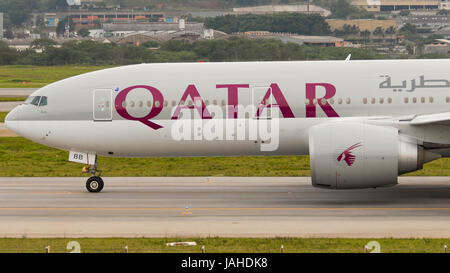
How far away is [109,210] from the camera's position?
81.3 feet

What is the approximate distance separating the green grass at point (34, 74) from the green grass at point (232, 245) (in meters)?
60.8

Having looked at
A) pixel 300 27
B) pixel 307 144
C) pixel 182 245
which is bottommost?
pixel 182 245

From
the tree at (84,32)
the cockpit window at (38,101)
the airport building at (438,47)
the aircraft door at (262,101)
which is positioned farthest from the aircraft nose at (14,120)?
the tree at (84,32)

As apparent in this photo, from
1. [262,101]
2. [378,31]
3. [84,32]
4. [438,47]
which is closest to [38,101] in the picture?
[262,101]

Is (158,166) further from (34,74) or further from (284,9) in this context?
(284,9)

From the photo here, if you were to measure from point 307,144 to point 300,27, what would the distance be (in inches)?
3918

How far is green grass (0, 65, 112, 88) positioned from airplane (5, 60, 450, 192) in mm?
53179

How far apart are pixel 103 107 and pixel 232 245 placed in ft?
30.5

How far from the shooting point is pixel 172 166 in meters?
35.2

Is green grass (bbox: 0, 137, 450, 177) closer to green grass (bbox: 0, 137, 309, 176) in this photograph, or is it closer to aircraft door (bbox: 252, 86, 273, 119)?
green grass (bbox: 0, 137, 309, 176)

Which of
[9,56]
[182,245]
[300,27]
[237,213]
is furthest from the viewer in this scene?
[300,27]

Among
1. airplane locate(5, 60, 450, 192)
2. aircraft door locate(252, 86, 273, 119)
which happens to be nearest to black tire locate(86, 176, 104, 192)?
airplane locate(5, 60, 450, 192)
